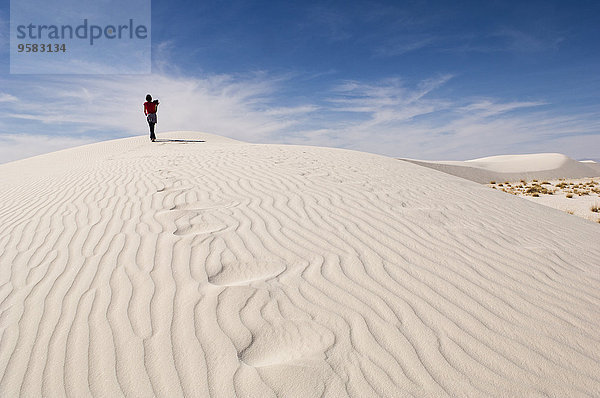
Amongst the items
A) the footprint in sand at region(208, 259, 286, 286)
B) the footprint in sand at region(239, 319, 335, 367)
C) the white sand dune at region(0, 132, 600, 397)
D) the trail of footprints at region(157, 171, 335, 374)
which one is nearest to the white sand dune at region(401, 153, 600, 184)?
the white sand dune at region(0, 132, 600, 397)

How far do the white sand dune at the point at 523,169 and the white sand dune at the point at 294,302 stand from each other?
87.3ft

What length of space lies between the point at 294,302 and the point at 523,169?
123ft

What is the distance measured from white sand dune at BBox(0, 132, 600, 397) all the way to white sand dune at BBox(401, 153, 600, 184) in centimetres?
2662

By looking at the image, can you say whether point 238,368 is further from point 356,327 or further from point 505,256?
point 505,256

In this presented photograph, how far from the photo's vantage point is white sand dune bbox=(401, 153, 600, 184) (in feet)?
95.5

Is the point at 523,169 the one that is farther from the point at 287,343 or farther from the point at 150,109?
the point at 287,343

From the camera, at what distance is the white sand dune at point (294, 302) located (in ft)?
6.25

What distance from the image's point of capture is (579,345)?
2137 mm

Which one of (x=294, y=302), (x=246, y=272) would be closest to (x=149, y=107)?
(x=246, y=272)

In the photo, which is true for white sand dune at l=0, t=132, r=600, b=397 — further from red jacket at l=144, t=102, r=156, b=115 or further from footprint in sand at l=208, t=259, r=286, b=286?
red jacket at l=144, t=102, r=156, b=115

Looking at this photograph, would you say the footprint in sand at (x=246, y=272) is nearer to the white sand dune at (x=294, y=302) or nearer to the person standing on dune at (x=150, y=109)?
the white sand dune at (x=294, y=302)

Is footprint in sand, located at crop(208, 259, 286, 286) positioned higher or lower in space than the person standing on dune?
lower

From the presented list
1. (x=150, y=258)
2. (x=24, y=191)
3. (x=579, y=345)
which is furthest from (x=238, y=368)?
(x=24, y=191)

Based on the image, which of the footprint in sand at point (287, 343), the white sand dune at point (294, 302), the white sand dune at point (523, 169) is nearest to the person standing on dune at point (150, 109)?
the white sand dune at point (294, 302)
